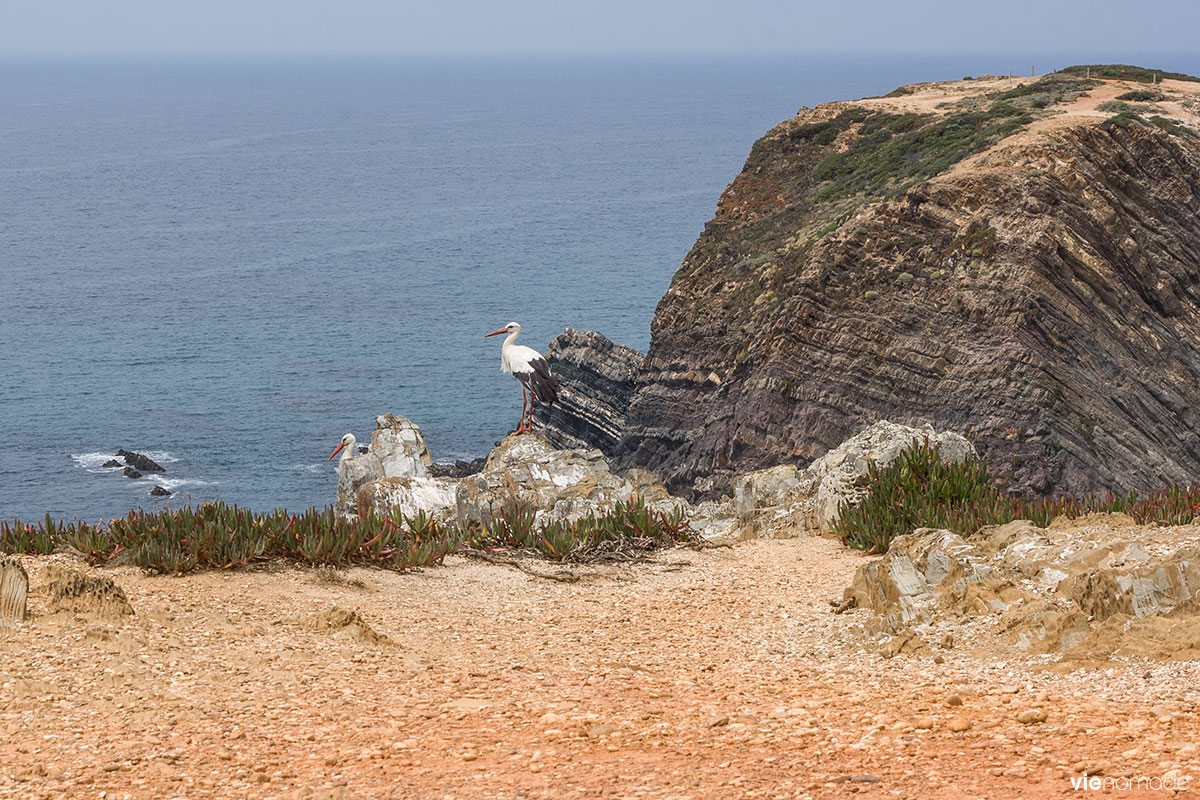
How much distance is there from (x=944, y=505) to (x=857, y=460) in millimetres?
1722

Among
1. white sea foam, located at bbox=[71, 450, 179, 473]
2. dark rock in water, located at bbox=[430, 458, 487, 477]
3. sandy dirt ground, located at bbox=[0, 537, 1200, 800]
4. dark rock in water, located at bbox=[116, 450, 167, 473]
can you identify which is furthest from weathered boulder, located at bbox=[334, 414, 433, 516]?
white sea foam, located at bbox=[71, 450, 179, 473]

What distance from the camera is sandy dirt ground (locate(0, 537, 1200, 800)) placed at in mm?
7176

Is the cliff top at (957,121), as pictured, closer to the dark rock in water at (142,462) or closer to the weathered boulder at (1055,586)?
the dark rock in water at (142,462)

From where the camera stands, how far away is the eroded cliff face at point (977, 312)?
3400 cm

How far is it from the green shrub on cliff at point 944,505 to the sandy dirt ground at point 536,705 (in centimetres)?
251

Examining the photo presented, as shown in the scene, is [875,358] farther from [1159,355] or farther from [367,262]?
[367,262]

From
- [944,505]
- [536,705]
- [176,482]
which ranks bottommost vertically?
[176,482]

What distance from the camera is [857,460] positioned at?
16.4 m

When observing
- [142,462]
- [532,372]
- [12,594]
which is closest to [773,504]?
[532,372]

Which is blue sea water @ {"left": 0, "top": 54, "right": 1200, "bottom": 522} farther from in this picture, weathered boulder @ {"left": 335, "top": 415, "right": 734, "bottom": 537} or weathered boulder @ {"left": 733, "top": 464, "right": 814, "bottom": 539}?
weathered boulder @ {"left": 733, "top": 464, "right": 814, "bottom": 539}

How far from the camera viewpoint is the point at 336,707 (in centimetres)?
882

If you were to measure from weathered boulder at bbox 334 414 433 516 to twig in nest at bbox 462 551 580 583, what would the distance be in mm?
6571

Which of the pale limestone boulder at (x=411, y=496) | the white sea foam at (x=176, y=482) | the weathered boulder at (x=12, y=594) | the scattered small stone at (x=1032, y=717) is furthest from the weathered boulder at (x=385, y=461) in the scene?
the white sea foam at (x=176, y=482)

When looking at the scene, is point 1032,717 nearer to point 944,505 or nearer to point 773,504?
point 944,505
